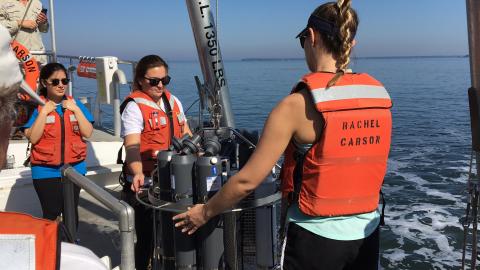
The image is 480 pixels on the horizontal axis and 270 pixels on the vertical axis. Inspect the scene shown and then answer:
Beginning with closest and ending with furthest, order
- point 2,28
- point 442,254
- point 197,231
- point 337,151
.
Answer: point 2,28, point 337,151, point 197,231, point 442,254

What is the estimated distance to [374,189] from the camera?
1.94m

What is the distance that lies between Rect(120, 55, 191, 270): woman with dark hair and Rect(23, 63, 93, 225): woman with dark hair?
651 millimetres

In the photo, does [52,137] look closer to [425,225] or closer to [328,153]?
[328,153]

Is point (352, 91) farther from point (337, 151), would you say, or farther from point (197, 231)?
point (197, 231)

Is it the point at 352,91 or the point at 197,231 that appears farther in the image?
the point at 197,231

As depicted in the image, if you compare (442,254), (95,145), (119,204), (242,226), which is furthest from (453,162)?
(119,204)

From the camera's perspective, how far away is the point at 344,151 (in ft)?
5.95

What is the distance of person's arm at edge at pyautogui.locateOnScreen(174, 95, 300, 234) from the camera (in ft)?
5.66

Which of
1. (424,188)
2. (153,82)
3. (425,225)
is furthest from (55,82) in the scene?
(424,188)

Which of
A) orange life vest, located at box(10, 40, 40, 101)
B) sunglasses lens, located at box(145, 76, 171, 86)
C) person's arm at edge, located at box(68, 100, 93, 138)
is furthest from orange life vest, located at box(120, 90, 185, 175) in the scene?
orange life vest, located at box(10, 40, 40, 101)

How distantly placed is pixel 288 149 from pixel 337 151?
225 mm

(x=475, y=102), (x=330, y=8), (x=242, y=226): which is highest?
(x=330, y=8)

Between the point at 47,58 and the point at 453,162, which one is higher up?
the point at 47,58

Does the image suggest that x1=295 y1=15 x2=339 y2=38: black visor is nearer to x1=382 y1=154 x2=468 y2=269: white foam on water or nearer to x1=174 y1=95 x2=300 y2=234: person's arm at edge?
x1=174 y1=95 x2=300 y2=234: person's arm at edge
